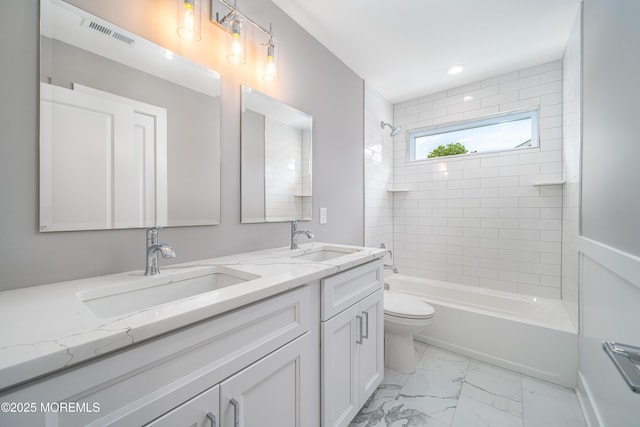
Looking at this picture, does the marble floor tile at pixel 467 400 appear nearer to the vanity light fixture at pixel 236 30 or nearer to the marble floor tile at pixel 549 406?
the marble floor tile at pixel 549 406

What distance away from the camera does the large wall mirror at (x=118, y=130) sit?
0.87 metres

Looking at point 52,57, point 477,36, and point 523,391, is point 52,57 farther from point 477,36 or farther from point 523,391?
point 523,391

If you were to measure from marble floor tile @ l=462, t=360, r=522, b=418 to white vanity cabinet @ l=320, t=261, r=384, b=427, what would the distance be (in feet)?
2.31

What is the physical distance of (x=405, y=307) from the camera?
189 centimetres

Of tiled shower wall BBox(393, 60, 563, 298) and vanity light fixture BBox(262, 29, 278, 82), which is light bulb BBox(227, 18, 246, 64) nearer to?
vanity light fixture BBox(262, 29, 278, 82)

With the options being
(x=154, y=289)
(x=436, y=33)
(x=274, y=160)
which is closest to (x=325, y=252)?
(x=274, y=160)

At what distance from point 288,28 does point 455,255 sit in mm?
2562

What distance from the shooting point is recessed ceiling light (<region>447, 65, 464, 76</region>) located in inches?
92.3

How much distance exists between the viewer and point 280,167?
5.63ft

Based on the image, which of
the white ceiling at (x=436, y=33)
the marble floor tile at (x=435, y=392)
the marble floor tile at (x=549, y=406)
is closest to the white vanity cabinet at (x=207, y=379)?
the marble floor tile at (x=435, y=392)

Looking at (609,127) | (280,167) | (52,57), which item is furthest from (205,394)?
(609,127)

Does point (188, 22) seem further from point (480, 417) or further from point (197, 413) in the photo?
point (480, 417)

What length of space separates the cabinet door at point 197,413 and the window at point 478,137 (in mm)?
2938

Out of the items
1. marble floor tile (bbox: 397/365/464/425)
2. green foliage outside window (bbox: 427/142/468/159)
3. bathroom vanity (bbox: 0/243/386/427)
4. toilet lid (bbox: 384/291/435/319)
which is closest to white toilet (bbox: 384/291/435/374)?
toilet lid (bbox: 384/291/435/319)
